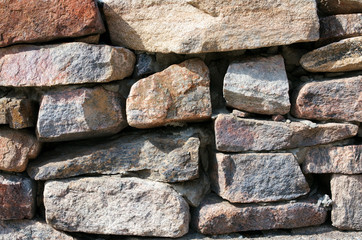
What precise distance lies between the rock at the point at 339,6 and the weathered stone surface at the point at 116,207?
117 centimetres

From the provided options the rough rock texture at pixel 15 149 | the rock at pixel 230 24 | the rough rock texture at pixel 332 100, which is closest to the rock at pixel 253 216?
the rough rock texture at pixel 332 100

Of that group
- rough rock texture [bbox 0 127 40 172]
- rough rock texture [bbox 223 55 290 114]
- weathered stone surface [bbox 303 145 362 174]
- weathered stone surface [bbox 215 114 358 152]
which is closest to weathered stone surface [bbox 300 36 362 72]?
rough rock texture [bbox 223 55 290 114]

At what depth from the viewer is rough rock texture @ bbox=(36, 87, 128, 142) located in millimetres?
1793

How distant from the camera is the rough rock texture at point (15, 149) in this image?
1835mm

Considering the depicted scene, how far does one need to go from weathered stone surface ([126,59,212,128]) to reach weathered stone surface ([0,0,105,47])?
37cm

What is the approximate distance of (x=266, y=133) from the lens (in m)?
1.79

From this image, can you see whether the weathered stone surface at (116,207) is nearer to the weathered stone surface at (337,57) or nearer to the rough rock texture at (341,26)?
the weathered stone surface at (337,57)

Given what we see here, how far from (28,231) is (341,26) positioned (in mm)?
1817

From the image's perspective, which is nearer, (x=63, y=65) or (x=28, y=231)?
(x=63, y=65)

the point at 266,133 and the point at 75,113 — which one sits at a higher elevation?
the point at 75,113

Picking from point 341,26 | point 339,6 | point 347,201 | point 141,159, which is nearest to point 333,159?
point 347,201

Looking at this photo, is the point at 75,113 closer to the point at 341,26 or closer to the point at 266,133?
the point at 266,133

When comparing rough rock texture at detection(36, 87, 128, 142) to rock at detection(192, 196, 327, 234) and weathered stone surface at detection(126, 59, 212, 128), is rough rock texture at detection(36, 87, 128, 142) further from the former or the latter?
rock at detection(192, 196, 327, 234)

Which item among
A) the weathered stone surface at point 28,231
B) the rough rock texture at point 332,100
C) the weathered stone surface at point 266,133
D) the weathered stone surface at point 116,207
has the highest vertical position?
the rough rock texture at point 332,100
